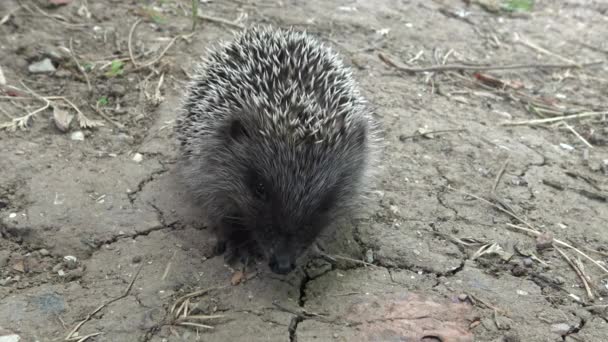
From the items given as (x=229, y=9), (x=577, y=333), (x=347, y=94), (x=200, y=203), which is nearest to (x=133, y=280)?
(x=200, y=203)

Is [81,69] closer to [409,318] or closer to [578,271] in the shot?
[409,318]

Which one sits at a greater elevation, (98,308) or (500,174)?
(500,174)

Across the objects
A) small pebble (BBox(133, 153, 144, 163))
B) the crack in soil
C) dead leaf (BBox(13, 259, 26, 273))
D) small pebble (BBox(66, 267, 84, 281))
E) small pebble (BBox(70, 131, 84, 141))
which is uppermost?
small pebble (BBox(70, 131, 84, 141))

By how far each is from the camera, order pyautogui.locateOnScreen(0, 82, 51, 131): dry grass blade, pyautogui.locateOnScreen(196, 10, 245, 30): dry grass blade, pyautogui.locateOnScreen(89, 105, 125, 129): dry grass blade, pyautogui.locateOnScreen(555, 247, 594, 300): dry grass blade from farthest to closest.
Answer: pyautogui.locateOnScreen(196, 10, 245, 30): dry grass blade, pyautogui.locateOnScreen(89, 105, 125, 129): dry grass blade, pyautogui.locateOnScreen(0, 82, 51, 131): dry grass blade, pyautogui.locateOnScreen(555, 247, 594, 300): dry grass blade

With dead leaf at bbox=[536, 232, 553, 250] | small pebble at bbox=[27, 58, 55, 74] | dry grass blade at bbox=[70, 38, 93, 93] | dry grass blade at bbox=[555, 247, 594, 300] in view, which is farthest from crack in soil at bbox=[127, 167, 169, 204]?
dry grass blade at bbox=[555, 247, 594, 300]

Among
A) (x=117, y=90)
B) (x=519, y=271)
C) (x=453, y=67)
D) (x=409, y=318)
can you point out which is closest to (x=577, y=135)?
(x=453, y=67)

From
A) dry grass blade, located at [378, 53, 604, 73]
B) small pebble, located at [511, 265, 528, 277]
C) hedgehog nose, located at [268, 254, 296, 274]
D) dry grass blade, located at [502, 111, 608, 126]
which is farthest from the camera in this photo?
dry grass blade, located at [378, 53, 604, 73]

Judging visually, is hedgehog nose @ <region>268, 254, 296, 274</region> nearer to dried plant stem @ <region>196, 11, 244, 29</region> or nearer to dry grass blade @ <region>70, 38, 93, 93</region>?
dry grass blade @ <region>70, 38, 93, 93</region>

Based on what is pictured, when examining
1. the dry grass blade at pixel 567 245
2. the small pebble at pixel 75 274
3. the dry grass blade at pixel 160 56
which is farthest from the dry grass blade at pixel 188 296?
the dry grass blade at pixel 160 56
